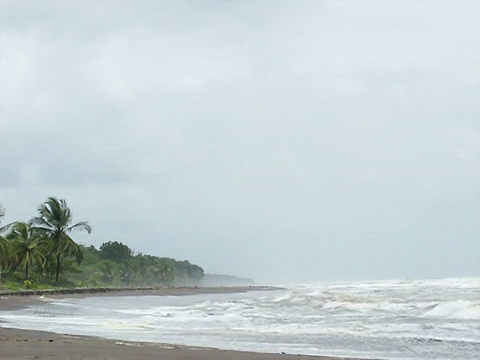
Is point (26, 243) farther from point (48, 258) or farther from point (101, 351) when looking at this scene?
point (101, 351)

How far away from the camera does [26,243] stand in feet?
168

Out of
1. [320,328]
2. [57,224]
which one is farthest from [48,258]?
[320,328]

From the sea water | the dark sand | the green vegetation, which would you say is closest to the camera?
the dark sand

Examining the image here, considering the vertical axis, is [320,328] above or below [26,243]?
below

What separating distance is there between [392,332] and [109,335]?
6.68 metres

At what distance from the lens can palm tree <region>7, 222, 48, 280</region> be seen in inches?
2014

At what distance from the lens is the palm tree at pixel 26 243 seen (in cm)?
5116

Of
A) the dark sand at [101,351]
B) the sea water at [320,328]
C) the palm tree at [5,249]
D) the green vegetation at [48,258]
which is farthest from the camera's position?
the green vegetation at [48,258]

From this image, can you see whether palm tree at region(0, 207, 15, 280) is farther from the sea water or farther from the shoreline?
the shoreline

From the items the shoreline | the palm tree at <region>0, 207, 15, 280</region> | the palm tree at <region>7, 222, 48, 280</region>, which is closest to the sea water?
the shoreline

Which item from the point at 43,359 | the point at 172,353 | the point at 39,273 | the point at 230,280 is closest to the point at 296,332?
the point at 172,353

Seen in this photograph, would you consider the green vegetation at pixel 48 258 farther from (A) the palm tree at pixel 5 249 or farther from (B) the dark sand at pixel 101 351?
(B) the dark sand at pixel 101 351

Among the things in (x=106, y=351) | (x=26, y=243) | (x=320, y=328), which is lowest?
(x=106, y=351)

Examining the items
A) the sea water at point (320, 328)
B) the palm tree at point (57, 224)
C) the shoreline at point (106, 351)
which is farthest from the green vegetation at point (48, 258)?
the shoreline at point (106, 351)
